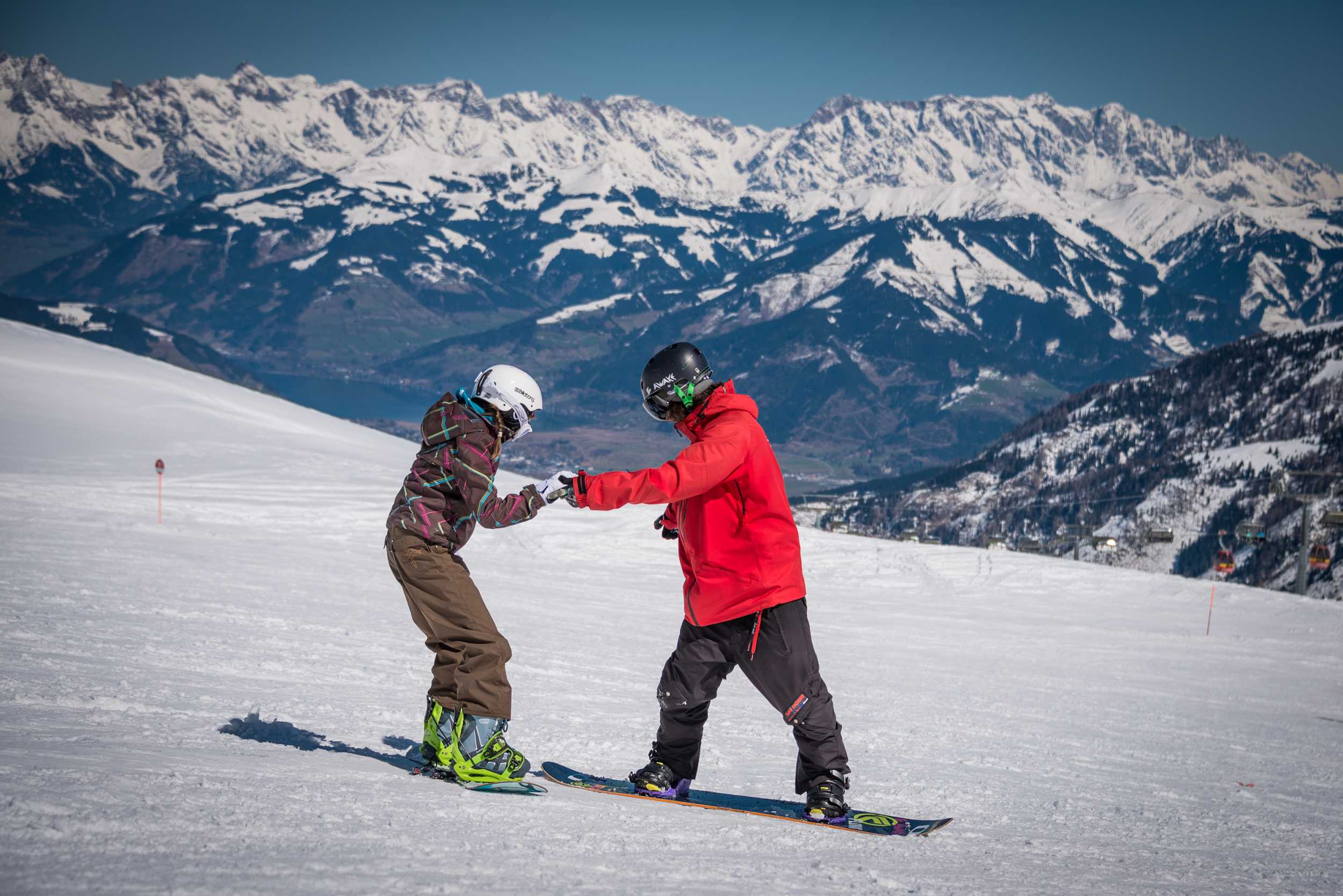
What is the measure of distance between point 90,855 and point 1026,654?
13.4m

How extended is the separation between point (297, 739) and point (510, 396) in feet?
8.28

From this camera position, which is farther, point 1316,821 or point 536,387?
point 1316,821

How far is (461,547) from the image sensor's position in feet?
17.0

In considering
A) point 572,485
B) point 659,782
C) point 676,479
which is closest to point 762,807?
point 659,782

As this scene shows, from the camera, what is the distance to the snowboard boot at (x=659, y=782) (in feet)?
17.7

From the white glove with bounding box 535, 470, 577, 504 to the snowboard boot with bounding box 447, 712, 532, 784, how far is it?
124 centimetres

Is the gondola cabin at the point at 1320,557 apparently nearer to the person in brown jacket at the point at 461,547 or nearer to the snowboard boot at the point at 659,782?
the snowboard boot at the point at 659,782

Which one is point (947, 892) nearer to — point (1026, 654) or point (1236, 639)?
point (1026, 654)

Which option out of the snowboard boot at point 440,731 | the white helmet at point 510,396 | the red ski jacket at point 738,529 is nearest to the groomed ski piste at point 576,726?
the snowboard boot at point 440,731

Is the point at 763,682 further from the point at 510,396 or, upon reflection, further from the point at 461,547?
the point at 510,396

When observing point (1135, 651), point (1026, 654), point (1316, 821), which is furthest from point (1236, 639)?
point (1316, 821)

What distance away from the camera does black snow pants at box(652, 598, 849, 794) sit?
5234 mm

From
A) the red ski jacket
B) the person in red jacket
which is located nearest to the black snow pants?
the person in red jacket

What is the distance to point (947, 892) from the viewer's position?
3.82 m
